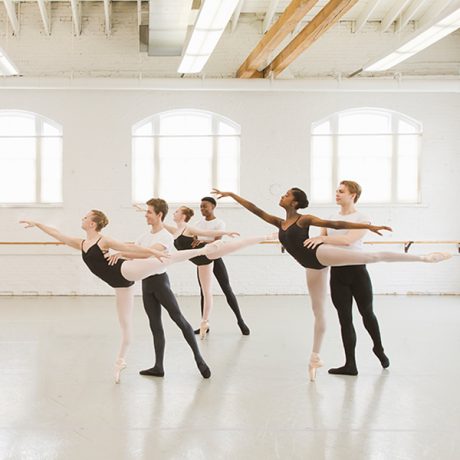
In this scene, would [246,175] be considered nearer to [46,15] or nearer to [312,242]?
[46,15]

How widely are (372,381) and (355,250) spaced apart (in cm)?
103

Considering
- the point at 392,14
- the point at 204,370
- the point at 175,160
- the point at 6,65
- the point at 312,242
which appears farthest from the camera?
the point at 175,160

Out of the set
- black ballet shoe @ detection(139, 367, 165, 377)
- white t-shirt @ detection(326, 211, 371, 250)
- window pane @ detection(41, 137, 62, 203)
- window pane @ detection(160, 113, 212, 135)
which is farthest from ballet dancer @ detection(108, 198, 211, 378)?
window pane @ detection(41, 137, 62, 203)

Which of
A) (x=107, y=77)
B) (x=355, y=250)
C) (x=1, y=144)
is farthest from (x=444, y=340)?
(x=1, y=144)

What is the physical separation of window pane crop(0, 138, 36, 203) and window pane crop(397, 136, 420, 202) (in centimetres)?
611

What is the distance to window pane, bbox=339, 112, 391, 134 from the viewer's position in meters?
9.96

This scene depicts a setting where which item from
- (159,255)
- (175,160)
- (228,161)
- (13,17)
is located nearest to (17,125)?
(13,17)

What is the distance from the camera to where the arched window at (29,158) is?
31.7ft

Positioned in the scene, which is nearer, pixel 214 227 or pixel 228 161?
pixel 214 227

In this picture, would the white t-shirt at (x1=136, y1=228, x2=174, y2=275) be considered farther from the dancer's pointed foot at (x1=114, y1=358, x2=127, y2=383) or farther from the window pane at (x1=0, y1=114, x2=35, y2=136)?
the window pane at (x1=0, y1=114, x2=35, y2=136)

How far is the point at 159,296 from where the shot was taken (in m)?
4.47

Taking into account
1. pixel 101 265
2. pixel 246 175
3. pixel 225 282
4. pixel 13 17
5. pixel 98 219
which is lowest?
pixel 225 282

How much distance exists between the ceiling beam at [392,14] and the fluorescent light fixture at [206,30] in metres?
3.47

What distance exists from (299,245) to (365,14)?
6.36m
